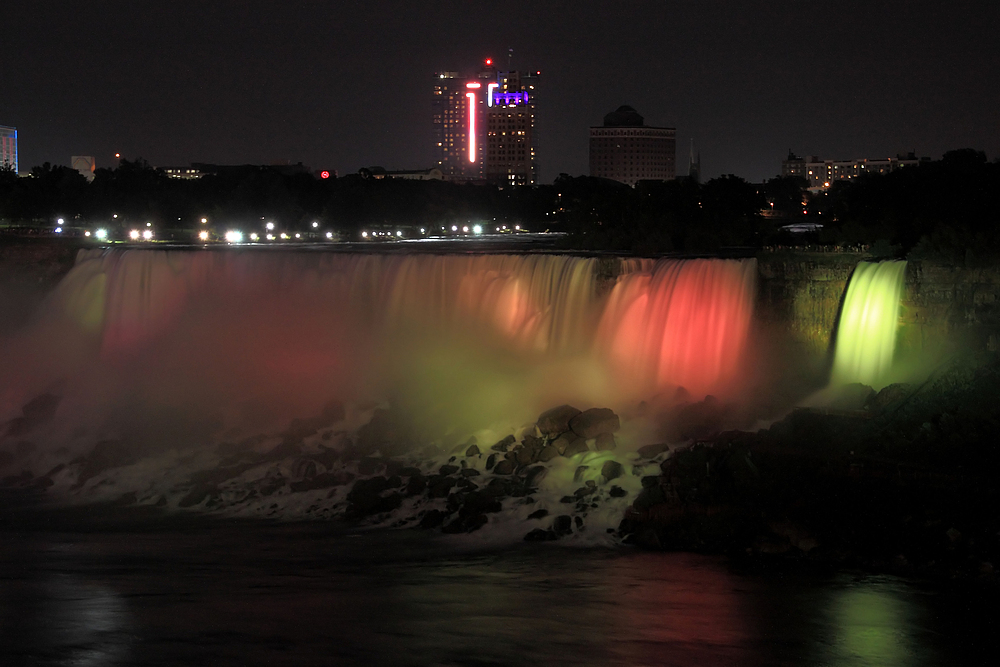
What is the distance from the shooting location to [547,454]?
942 inches

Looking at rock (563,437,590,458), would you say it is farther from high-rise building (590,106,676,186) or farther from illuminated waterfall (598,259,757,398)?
high-rise building (590,106,676,186)

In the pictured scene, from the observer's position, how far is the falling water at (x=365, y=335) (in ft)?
93.5

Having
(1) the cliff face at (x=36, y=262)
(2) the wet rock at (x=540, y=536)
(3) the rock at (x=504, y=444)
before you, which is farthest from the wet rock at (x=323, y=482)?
(1) the cliff face at (x=36, y=262)

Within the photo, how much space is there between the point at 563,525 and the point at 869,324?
9345 millimetres

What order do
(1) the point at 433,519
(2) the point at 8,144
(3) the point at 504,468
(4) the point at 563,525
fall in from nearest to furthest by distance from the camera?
(4) the point at 563,525, (1) the point at 433,519, (3) the point at 504,468, (2) the point at 8,144

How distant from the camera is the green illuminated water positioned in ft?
81.4

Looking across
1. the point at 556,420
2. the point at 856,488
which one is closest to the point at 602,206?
the point at 556,420

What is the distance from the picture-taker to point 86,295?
3909cm

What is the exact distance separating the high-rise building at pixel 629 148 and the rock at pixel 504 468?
494 ft

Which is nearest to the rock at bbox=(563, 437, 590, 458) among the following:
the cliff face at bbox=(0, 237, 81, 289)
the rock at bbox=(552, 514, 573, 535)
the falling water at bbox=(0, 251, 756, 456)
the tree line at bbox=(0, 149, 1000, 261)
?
the rock at bbox=(552, 514, 573, 535)

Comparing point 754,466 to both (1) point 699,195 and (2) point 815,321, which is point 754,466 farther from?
(1) point 699,195

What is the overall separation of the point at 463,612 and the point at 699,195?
40.5 metres

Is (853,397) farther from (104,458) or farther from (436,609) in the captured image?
(104,458)

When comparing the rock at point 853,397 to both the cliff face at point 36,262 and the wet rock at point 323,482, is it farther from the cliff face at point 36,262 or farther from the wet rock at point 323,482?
the cliff face at point 36,262
